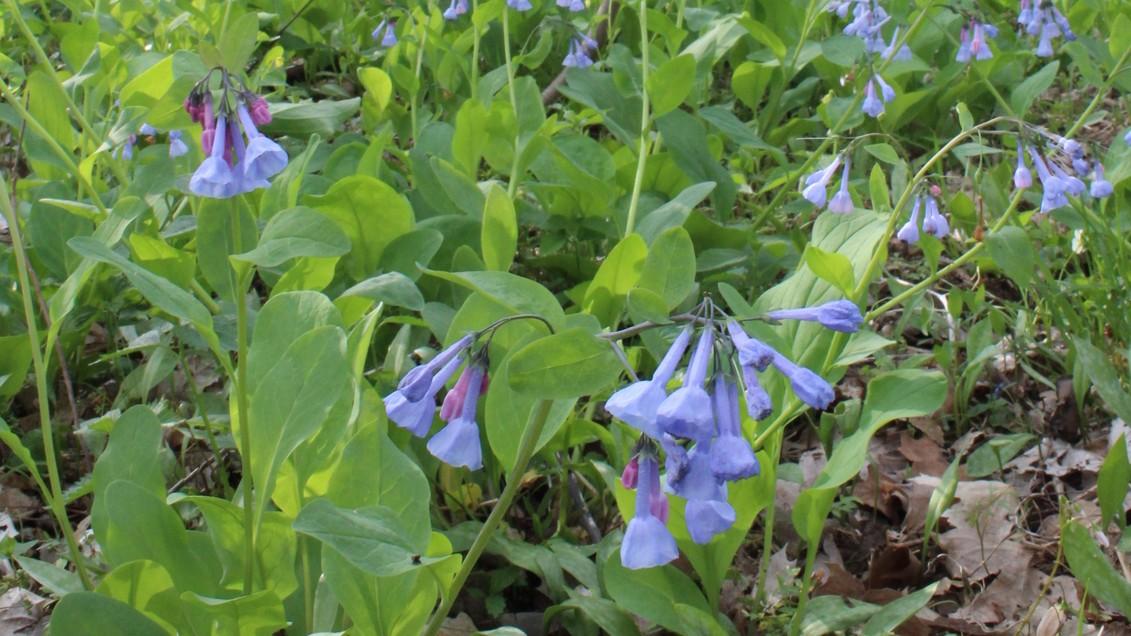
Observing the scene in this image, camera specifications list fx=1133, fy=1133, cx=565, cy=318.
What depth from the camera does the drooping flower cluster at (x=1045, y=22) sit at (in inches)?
134

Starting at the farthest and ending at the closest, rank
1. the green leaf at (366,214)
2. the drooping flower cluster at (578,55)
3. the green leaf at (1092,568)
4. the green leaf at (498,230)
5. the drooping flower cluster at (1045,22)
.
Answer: the drooping flower cluster at (1045,22)
the drooping flower cluster at (578,55)
the green leaf at (366,214)
the green leaf at (498,230)
the green leaf at (1092,568)

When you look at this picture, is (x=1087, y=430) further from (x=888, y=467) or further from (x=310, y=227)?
(x=310, y=227)

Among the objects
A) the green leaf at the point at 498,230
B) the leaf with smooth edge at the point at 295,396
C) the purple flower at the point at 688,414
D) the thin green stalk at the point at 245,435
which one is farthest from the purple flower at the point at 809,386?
the green leaf at the point at 498,230

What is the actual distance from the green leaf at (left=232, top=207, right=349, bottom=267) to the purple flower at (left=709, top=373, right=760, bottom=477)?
1.55 ft

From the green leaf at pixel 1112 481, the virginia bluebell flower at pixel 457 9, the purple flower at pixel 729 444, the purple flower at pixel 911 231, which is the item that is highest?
the purple flower at pixel 729 444

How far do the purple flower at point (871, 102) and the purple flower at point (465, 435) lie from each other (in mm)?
1822

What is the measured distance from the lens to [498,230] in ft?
5.80

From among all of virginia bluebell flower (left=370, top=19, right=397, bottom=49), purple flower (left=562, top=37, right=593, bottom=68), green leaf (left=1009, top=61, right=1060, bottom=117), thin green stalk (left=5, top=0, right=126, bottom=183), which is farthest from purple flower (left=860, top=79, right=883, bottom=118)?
thin green stalk (left=5, top=0, right=126, bottom=183)

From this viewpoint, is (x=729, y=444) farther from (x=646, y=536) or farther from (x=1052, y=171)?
(x=1052, y=171)

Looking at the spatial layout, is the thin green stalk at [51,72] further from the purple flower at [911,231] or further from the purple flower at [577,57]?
the purple flower at [911,231]

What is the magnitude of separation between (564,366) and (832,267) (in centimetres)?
65

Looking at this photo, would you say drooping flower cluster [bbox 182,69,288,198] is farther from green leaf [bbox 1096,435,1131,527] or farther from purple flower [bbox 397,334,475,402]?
green leaf [bbox 1096,435,1131,527]

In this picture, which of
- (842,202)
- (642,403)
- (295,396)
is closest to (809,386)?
(642,403)

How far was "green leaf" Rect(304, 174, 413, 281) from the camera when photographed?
6.85ft
